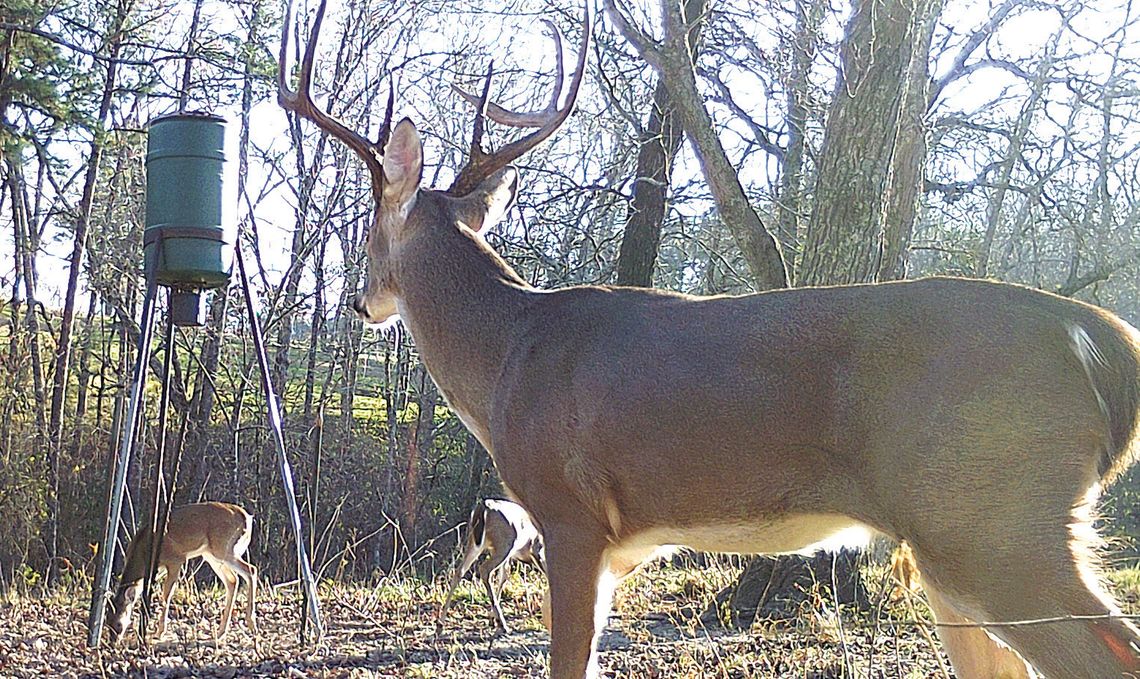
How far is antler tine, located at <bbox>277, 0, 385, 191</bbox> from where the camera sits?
5555 mm

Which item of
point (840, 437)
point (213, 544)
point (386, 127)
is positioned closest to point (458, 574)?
point (213, 544)

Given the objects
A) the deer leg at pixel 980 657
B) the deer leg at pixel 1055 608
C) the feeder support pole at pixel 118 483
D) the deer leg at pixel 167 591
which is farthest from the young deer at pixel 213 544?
the deer leg at pixel 1055 608

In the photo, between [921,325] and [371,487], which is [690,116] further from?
[371,487]

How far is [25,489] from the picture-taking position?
50.0 ft

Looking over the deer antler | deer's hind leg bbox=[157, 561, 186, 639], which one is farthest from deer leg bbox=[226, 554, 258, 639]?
the deer antler

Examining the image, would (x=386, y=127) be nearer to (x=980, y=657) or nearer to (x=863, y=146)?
(x=863, y=146)

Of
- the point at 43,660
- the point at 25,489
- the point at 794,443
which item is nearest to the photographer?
the point at 794,443

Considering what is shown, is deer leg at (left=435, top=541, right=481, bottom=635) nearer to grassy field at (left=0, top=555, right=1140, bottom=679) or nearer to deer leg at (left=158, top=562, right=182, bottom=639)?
grassy field at (left=0, top=555, right=1140, bottom=679)

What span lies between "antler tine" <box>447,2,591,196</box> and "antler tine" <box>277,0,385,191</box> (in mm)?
412

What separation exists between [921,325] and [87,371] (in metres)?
16.7

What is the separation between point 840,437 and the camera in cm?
366

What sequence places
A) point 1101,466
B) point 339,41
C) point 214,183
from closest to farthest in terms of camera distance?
point 1101,466, point 214,183, point 339,41

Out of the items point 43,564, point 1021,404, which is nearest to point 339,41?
point 43,564

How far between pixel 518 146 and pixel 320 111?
97cm
